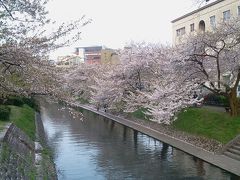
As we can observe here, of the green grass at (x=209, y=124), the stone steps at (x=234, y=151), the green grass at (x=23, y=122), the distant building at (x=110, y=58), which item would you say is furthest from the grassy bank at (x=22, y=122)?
the distant building at (x=110, y=58)

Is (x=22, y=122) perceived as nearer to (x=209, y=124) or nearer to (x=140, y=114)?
(x=209, y=124)

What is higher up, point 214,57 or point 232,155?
point 214,57

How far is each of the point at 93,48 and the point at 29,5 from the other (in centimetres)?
17483

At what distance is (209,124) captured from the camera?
29500 millimetres

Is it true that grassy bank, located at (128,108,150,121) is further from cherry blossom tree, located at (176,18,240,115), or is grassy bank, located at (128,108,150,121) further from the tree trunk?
the tree trunk

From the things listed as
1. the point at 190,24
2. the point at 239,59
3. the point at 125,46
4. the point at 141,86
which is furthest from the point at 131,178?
the point at 190,24

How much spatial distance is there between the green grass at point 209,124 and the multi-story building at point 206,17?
31.4ft

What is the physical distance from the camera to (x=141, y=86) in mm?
44188

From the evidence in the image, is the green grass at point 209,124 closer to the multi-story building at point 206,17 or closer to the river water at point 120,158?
the river water at point 120,158

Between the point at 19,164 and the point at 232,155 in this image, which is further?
the point at 232,155

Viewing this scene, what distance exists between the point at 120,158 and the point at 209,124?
27.1ft

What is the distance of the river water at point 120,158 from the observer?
20203 mm

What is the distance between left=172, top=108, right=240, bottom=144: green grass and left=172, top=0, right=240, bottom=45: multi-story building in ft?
31.4

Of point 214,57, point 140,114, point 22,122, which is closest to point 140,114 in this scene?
point 140,114
